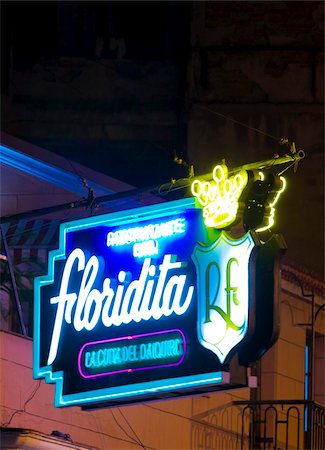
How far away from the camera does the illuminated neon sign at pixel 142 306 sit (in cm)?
1262

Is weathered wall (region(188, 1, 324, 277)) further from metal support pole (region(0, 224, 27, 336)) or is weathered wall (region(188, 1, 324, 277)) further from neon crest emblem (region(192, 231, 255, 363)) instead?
neon crest emblem (region(192, 231, 255, 363))

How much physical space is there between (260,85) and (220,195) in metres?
16.3

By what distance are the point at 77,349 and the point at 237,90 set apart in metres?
16.1

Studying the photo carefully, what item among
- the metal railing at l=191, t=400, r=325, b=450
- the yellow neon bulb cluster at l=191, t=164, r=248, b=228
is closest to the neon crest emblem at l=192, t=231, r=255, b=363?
the yellow neon bulb cluster at l=191, t=164, r=248, b=228

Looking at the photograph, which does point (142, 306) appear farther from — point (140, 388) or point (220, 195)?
point (220, 195)

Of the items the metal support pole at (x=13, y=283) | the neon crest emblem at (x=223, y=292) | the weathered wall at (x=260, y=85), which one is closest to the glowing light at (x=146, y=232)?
the neon crest emblem at (x=223, y=292)

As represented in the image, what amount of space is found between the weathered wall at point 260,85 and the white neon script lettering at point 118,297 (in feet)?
49.4

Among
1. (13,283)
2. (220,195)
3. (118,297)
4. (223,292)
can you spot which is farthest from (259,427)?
(223,292)

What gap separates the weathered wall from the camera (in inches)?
1134

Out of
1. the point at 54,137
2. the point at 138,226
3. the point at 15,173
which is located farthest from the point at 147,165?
the point at 138,226

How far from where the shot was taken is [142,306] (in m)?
13.3

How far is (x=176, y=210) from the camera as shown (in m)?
13.3

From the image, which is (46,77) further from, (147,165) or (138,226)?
(138,226)

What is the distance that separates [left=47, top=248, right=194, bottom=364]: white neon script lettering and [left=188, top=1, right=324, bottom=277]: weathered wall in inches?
592
